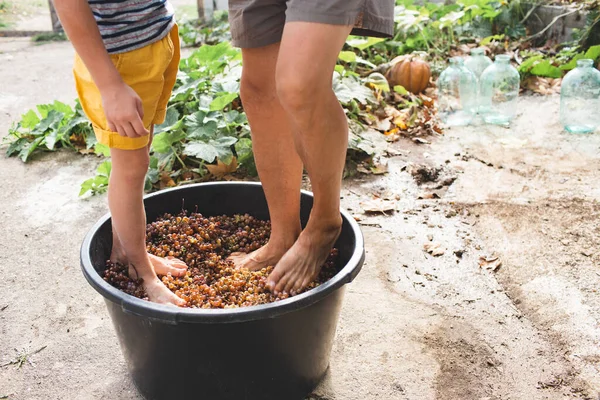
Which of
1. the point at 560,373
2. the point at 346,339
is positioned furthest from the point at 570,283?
the point at 346,339

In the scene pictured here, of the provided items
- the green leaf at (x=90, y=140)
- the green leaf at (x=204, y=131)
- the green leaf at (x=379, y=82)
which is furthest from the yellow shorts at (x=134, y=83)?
the green leaf at (x=379, y=82)

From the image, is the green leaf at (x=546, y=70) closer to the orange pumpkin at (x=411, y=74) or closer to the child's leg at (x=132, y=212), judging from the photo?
the orange pumpkin at (x=411, y=74)

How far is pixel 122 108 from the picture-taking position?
1.33 m

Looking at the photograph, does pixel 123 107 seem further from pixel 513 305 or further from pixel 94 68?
pixel 513 305

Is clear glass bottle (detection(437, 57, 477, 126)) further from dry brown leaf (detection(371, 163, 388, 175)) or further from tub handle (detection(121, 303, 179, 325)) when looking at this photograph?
tub handle (detection(121, 303, 179, 325))

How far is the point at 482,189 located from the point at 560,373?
1180 millimetres

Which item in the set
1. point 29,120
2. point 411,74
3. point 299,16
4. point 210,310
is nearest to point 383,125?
point 411,74

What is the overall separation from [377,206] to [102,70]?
1.46 metres

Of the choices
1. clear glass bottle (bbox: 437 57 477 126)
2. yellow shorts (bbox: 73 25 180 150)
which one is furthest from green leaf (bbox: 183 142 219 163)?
clear glass bottle (bbox: 437 57 477 126)

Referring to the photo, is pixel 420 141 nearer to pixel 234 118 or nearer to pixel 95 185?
pixel 234 118

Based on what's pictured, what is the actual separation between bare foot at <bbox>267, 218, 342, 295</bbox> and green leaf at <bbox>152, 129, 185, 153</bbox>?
1.32 m

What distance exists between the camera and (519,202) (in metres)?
2.52

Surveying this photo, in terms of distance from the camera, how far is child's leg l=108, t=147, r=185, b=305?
1546mm

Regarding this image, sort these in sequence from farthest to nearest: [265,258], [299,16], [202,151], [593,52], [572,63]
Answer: [572,63] < [593,52] < [202,151] < [265,258] < [299,16]
